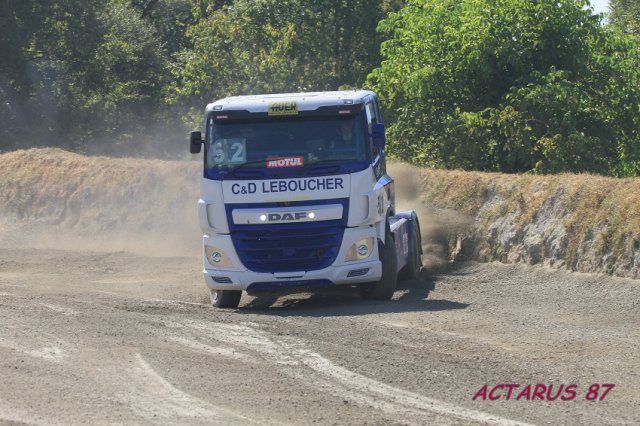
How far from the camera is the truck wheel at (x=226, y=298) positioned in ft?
49.4

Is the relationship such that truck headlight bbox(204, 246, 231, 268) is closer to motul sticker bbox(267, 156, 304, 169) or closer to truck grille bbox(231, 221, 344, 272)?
truck grille bbox(231, 221, 344, 272)

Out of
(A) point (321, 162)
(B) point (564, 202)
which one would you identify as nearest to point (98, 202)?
(B) point (564, 202)

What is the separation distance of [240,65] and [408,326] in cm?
2888

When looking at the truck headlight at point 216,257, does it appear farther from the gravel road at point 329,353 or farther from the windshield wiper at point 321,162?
the windshield wiper at point 321,162

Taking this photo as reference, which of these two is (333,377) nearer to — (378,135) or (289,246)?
(289,246)

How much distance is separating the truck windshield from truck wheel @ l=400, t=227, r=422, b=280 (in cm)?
300

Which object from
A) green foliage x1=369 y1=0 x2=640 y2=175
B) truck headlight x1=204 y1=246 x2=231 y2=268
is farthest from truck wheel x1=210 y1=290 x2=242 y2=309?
green foliage x1=369 y1=0 x2=640 y2=175

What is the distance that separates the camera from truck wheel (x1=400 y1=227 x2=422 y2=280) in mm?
16891

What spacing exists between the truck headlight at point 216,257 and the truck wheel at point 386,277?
2034 millimetres

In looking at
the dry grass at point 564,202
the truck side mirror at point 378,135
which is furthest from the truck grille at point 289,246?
the dry grass at point 564,202

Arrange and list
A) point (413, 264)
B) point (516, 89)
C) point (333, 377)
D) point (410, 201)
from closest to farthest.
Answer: point (333, 377)
point (413, 264)
point (410, 201)
point (516, 89)

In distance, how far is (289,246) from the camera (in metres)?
14.4

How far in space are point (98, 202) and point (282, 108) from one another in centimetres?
1253

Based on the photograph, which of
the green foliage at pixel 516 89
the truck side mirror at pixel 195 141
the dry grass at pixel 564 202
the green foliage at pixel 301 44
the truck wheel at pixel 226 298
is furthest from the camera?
the green foliage at pixel 301 44
